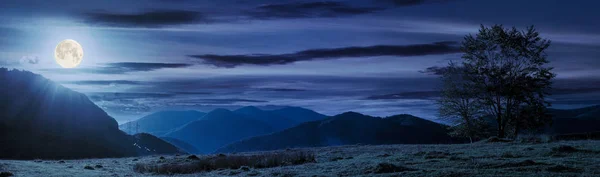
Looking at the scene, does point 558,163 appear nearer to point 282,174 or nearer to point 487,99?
point 282,174

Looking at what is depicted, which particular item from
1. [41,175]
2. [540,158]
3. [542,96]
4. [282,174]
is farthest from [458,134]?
[41,175]

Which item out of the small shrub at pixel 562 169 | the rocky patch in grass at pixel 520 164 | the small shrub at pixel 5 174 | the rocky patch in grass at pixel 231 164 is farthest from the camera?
the rocky patch in grass at pixel 231 164

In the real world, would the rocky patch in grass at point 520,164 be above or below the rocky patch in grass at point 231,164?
above

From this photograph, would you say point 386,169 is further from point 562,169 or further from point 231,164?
point 231,164

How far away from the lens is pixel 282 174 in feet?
95.5

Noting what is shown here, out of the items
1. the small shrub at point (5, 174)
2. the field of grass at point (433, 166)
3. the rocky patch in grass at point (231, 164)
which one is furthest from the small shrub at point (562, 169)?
the small shrub at point (5, 174)

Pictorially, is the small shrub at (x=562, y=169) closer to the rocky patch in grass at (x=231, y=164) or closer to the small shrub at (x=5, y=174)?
the rocky patch in grass at (x=231, y=164)

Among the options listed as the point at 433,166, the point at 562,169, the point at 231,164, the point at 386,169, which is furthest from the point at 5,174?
the point at 562,169

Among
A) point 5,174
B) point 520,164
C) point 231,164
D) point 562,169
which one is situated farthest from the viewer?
point 231,164

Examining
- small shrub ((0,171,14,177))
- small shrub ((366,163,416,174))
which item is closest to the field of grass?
small shrub ((366,163,416,174))

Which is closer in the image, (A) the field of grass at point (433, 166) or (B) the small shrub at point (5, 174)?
(A) the field of grass at point (433, 166)

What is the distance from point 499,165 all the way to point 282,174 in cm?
1081

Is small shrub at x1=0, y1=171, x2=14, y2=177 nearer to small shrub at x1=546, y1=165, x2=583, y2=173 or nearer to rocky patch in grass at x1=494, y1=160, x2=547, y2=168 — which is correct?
rocky patch in grass at x1=494, y1=160, x2=547, y2=168

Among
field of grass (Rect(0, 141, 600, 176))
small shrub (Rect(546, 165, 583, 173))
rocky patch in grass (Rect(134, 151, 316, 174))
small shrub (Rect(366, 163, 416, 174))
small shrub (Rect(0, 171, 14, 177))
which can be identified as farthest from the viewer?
rocky patch in grass (Rect(134, 151, 316, 174))
